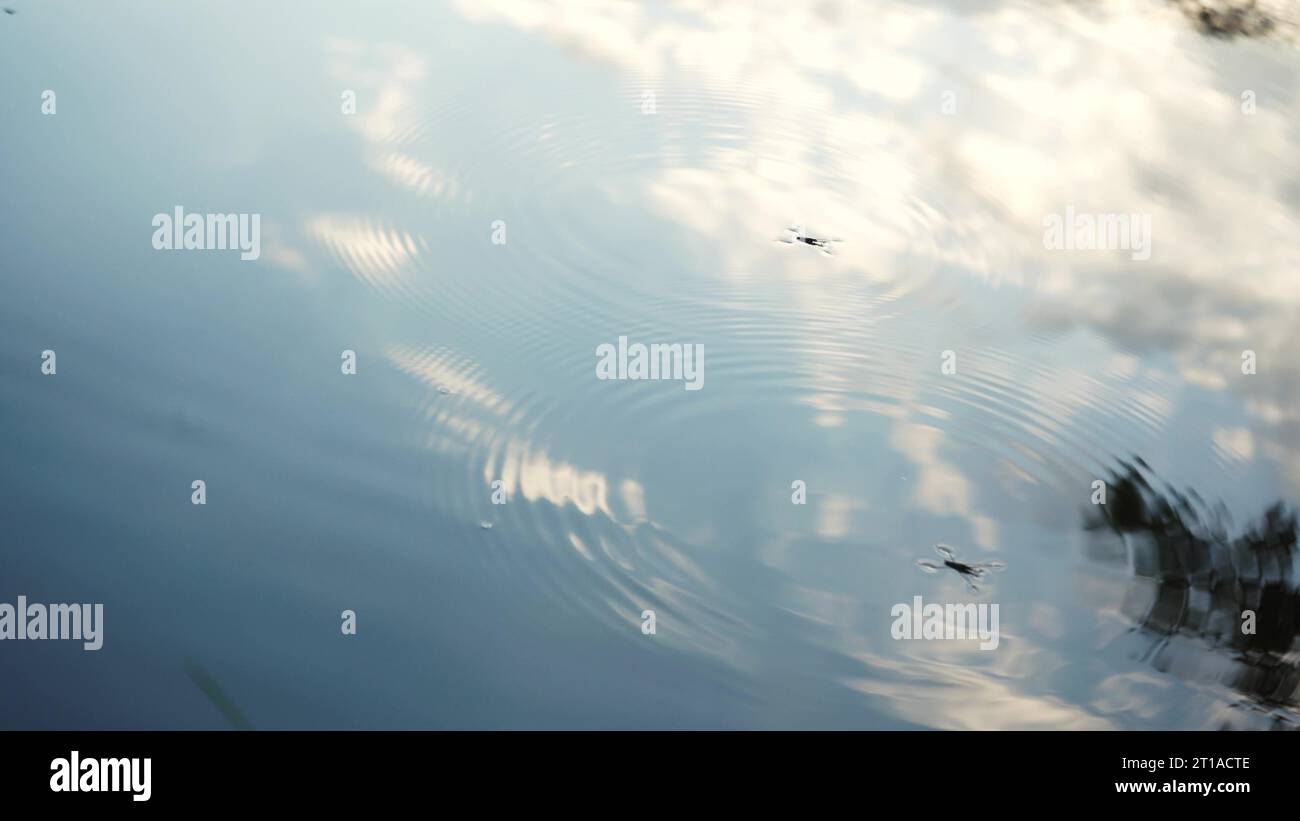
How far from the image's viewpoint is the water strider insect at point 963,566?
2.07 meters

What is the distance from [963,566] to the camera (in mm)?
2080

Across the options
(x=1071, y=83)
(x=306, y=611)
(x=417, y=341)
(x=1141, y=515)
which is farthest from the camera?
(x=1071, y=83)

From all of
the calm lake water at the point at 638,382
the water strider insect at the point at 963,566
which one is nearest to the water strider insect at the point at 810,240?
the calm lake water at the point at 638,382

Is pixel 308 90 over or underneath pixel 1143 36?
underneath

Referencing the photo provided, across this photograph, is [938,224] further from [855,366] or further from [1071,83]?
[1071,83]

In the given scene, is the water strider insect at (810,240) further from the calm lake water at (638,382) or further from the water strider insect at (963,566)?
the water strider insect at (963,566)

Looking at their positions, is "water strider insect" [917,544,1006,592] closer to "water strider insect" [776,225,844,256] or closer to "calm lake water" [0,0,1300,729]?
"calm lake water" [0,0,1300,729]

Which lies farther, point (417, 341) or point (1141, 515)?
point (417, 341)

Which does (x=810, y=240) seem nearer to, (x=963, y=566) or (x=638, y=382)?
(x=638, y=382)

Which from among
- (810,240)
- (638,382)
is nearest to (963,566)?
(638,382)

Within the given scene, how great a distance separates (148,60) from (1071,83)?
2.41m

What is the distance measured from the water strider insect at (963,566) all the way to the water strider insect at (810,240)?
805mm

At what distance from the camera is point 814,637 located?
1.96 metres
